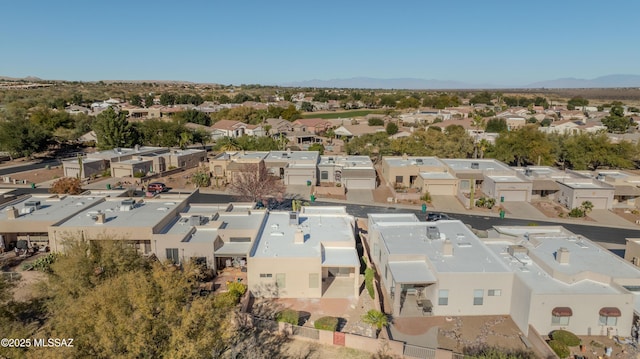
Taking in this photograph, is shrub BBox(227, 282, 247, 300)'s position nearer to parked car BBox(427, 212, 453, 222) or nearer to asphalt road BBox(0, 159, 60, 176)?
parked car BBox(427, 212, 453, 222)

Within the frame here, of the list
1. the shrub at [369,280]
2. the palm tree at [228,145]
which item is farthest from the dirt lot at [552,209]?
the palm tree at [228,145]

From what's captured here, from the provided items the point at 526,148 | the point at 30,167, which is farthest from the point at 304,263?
the point at 30,167

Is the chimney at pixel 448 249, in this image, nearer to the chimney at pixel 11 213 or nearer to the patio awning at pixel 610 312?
the patio awning at pixel 610 312

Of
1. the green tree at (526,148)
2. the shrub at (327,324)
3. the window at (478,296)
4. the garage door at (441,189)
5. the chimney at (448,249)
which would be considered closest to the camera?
the shrub at (327,324)

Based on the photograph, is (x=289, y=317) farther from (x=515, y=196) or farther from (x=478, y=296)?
(x=515, y=196)

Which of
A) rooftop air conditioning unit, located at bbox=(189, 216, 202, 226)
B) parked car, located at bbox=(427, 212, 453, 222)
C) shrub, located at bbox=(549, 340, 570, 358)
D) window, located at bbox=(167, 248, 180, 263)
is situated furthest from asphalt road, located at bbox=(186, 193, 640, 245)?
→ shrub, located at bbox=(549, 340, 570, 358)

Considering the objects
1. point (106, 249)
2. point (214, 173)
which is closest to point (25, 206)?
point (106, 249)
